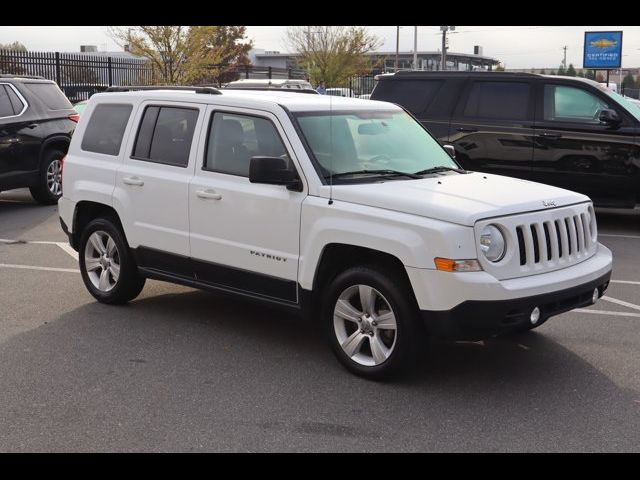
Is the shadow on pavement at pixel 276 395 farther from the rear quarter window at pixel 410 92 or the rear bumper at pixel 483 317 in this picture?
the rear quarter window at pixel 410 92

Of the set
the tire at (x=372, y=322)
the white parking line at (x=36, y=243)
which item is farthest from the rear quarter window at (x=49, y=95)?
the tire at (x=372, y=322)

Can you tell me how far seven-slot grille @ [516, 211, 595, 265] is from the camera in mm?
5293

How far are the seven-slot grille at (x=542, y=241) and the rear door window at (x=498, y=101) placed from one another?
5918 millimetres

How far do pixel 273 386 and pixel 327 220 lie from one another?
3.59 feet

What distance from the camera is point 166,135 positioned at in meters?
6.82

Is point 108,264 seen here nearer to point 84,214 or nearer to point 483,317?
point 84,214

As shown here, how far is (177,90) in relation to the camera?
7117mm

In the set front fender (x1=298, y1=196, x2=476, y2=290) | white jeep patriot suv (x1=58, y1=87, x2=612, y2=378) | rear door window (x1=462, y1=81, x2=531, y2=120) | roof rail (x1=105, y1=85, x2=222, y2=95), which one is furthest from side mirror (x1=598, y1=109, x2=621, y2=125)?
front fender (x1=298, y1=196, x2=476, y2=290)

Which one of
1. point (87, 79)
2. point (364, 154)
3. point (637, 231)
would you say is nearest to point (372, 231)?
point (364, 154)

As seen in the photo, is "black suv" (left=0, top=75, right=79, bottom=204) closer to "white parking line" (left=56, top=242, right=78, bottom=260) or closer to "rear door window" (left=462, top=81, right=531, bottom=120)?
"white parking line" (left=56, top=242, right=78, bottom=260)

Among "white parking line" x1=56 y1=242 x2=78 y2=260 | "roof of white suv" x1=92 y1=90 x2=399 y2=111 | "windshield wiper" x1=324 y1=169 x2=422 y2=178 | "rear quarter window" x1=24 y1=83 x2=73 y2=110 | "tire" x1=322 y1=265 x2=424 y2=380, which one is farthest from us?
"rear quarter window" x1=24 y1=83 x2=73 y2=110

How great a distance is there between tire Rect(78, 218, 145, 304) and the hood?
7.47 ft

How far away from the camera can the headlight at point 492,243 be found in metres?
5.14

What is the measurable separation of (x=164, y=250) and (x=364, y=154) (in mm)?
1737
